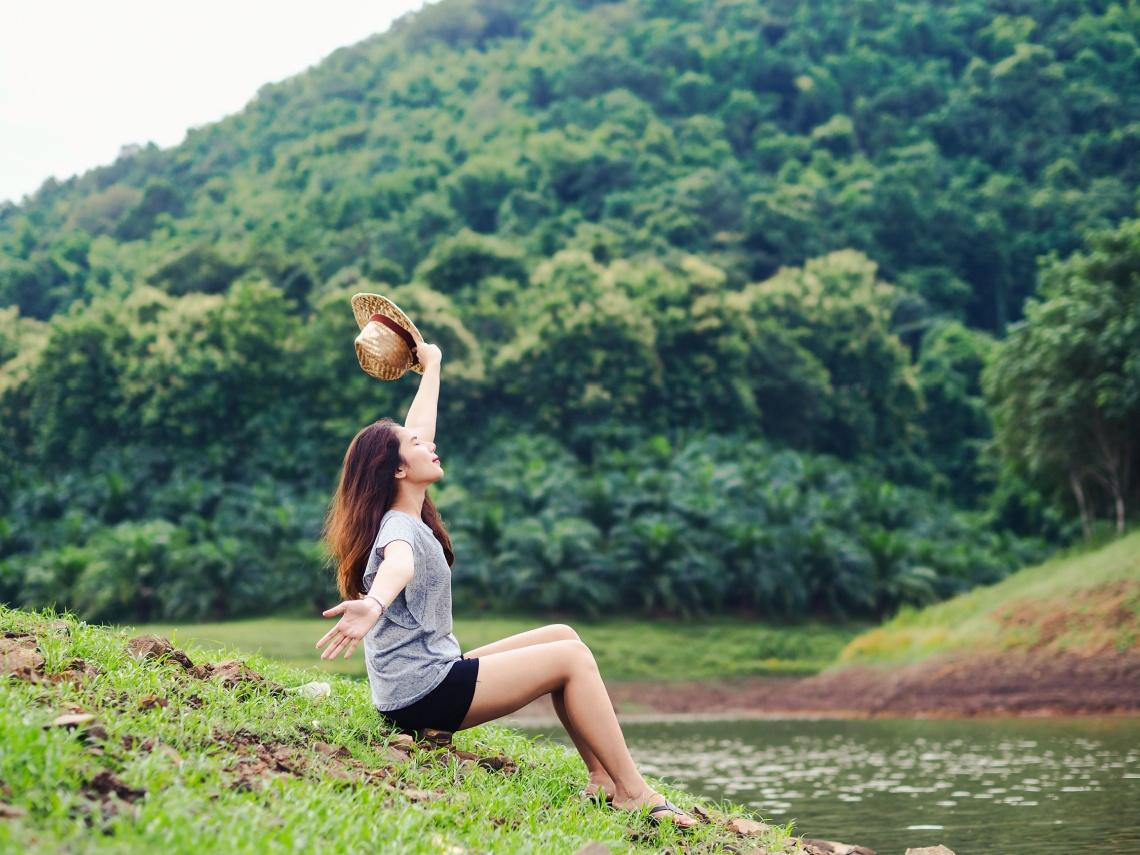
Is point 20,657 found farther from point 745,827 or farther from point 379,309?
point 745,827

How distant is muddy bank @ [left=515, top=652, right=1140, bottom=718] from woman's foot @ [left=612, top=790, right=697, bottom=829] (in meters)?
18.1

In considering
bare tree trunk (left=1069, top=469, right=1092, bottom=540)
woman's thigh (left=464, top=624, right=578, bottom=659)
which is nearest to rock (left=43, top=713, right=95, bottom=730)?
woman's thigh (left=464, top=624, right=578, bottom=659)

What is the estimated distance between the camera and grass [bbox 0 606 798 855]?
12.3 feet

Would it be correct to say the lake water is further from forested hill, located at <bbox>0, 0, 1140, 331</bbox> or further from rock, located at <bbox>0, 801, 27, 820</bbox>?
forested hill, located at <bbox>0, 0, 1140, 331</bbox>

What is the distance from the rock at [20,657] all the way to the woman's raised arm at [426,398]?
198cm

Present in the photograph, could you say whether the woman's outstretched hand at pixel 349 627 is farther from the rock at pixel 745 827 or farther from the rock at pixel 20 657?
the rock at pixel 745 827

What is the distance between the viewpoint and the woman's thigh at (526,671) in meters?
5.37

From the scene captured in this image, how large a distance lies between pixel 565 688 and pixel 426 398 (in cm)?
183

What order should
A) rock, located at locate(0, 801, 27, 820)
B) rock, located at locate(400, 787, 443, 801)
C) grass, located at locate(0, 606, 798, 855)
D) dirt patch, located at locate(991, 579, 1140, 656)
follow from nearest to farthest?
1. rock, located at locate(0, 801, 27, 820)
2. grass, located at locate(0, 606, 798, 855)
3. rock, located at locate(400, 787, 443, 801)
4. dirt patch, located at locate(991, 579, 1140, 656)

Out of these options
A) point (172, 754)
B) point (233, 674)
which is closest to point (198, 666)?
point (233, 674)

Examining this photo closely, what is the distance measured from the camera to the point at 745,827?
6172mm

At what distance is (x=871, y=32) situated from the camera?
76250 millimetres

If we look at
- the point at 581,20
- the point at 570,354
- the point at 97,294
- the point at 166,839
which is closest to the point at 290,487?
the point at 570,354

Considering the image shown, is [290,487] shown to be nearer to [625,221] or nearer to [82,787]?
[625,221]
